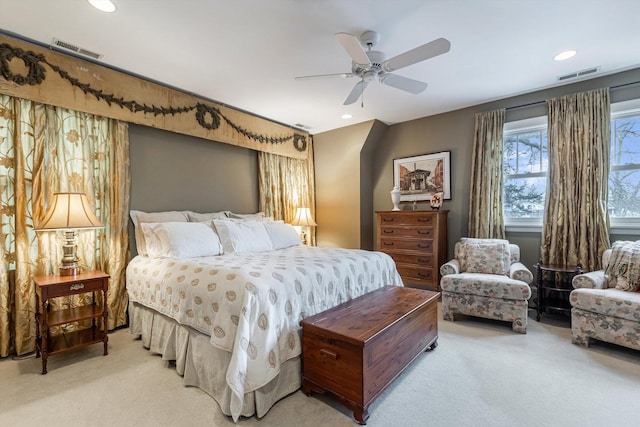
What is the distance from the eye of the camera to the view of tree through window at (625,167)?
3229 mm

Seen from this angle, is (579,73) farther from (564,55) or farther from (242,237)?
(242,237)

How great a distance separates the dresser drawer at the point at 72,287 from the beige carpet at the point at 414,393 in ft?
1.92

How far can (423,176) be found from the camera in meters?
4.65

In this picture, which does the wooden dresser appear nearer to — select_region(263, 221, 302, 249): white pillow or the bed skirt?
select_region(263, 221, 302, 249): white pillow

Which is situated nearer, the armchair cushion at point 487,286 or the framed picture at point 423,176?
the armchair cushion at point 487,286

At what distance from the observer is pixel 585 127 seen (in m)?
3.30

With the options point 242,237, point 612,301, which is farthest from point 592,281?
point 242,237

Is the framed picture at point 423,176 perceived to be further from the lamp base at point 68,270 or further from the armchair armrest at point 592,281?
the lamp base at point 68,270

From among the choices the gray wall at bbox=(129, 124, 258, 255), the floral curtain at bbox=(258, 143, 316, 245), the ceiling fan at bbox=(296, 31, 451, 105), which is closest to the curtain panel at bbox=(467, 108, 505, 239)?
the ceiling fan at bbox=(296, 31, 451, 105)

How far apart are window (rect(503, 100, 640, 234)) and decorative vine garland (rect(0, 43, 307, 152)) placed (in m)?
3.60

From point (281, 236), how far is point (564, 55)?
345 cm

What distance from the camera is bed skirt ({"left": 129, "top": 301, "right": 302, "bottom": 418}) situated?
1759mm

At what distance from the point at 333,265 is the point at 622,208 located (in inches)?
134

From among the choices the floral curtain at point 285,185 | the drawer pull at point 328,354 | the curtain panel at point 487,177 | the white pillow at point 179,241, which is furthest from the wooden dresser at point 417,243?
the drawer pull at point 328,354
